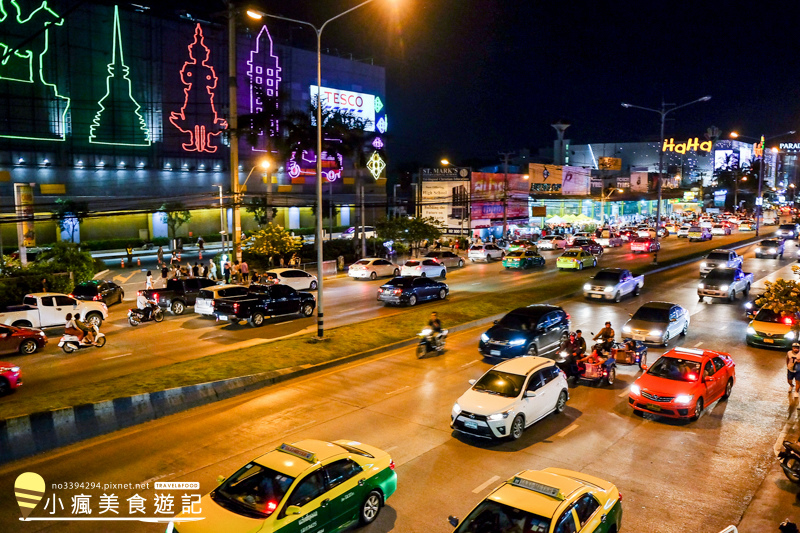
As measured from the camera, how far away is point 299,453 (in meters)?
9.05

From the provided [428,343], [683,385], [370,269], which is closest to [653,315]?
[683,385]

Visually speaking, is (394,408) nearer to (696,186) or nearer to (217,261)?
(217,261)

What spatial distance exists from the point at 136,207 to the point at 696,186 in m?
128

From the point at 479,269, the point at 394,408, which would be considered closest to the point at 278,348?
the point at 394,408

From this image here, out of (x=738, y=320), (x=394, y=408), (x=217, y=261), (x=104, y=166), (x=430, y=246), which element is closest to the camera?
(x=394, y=408)

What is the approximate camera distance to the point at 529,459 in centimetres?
1208

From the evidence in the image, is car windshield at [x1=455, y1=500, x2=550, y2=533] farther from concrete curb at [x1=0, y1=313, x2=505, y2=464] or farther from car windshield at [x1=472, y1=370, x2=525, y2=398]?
concrete curb at [x1=0, y1=313, x2=505, y2=464]

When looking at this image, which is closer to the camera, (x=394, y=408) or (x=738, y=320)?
(x=394, y=408)

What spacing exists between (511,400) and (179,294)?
19.9 meters

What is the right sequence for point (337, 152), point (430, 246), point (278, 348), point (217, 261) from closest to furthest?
1. point (278, 348)
2. point (217, 261)
3. point (337, 152)
4. point (430, 246)

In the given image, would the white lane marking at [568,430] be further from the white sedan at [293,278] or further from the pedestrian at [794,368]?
the white sedan at [293,278]

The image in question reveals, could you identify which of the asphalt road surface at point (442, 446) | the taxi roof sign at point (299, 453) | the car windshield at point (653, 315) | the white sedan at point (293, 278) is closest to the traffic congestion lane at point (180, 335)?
the white sedan at point (293, 278)

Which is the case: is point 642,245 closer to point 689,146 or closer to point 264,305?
point 264,305

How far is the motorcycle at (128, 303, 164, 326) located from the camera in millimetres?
25625
